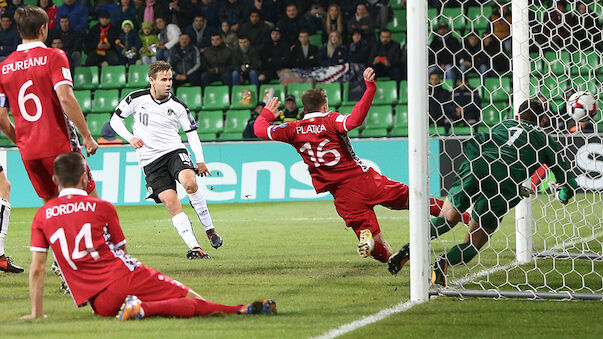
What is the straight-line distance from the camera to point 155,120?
869cm

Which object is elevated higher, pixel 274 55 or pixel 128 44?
pixel 128 44

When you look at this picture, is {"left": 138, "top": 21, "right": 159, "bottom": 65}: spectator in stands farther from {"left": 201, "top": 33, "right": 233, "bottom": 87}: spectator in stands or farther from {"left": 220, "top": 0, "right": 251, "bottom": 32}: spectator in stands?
{"left": 220, "top": 0, "right": 251, "bottom": 32}: spectator in stands

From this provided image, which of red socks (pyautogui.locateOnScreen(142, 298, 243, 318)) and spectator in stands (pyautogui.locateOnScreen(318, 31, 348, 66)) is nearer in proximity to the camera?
red socks (pyautogui.locateOnScreen(142, 298, 243, 318))

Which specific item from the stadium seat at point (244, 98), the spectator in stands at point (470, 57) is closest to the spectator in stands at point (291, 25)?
the stadium seat at point (244, 98)

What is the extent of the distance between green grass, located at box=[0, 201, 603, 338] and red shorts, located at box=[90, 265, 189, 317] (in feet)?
0.36

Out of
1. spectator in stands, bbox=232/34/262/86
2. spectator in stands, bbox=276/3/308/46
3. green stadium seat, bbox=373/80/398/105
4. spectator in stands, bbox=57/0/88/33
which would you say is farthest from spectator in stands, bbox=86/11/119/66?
green stadium seat, bbox=373/80/398/105

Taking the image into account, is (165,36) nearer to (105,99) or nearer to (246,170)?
(105,99)

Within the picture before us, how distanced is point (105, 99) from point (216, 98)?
2445 millimetres

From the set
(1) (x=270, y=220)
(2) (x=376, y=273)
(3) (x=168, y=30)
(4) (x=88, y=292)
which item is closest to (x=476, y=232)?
(2) (x=376, y=273)

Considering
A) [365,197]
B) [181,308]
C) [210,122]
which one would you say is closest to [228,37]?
[210,122]

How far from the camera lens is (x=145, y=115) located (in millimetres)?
8711

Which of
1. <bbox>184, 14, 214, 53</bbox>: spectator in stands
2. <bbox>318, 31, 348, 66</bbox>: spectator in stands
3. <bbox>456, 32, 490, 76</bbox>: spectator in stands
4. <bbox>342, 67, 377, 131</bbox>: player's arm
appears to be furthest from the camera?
<bbox>184, 14, 214, 53</bbox>: spectator in stands

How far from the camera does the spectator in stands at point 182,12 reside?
19.0m

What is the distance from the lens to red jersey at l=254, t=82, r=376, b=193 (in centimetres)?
707
